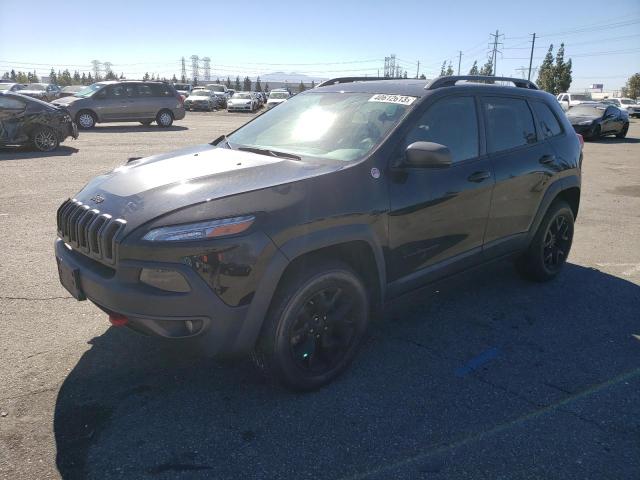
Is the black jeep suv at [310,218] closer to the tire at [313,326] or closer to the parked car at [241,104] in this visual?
the tire at [313,326]

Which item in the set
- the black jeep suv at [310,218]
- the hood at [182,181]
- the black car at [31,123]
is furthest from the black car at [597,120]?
the hood at [182,181]

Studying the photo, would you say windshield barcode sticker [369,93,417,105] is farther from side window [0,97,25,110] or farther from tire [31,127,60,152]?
tire [31,127,60,152]

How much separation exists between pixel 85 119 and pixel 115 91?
155cm

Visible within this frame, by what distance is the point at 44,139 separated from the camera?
12602 mm

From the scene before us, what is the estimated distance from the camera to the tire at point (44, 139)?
1242 centimetres

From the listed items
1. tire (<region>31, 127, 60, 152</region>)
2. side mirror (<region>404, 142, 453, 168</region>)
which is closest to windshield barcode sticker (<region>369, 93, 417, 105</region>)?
side mirror (<region>404, 142, 453, 168</region>)

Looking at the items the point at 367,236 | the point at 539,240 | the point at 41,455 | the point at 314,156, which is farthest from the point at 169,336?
the point at 539,240

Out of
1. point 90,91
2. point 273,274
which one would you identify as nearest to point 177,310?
point 273,274

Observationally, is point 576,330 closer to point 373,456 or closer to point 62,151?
point 373,456

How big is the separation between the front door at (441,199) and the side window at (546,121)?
1070 mm

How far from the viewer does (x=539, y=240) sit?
473cm

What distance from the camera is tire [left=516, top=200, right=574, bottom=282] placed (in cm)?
476

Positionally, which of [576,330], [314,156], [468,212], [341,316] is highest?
[314,156]

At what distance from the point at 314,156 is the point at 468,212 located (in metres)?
1.22
